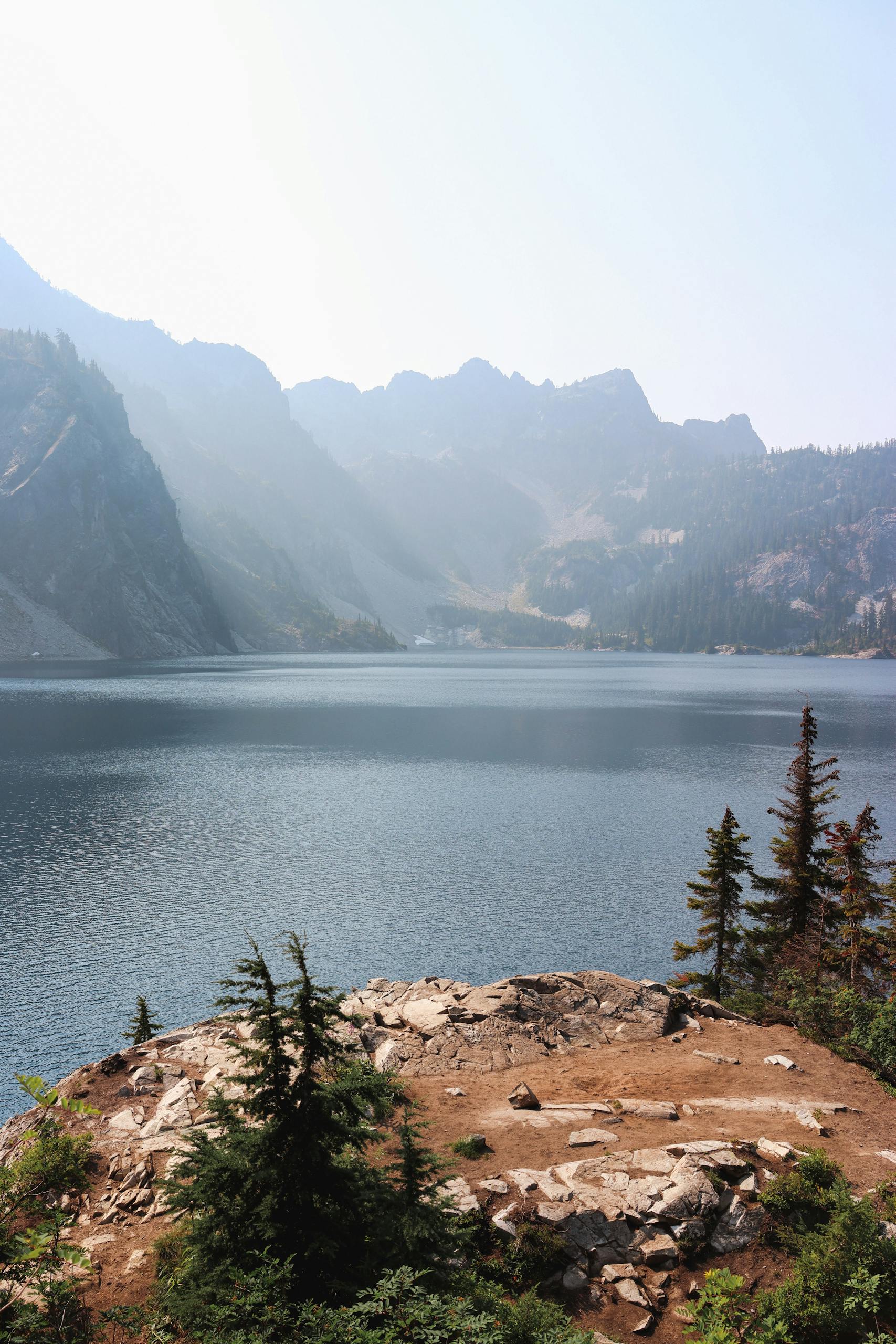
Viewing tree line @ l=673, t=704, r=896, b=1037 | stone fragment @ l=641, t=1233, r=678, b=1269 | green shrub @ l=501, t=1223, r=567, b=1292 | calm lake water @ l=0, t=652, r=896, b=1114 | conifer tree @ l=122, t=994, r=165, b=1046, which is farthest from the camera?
calm lake water @ l=0, t=652, r=896, b=1114

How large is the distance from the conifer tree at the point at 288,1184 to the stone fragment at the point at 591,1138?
7951 mm

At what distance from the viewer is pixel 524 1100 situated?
2058 centimetres

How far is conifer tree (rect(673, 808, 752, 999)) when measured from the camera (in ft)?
111

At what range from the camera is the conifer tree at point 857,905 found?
2816cm

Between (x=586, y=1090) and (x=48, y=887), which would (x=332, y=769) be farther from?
(x=586, y=1090)

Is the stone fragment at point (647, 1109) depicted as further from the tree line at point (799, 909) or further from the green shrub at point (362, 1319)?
the tree line at point (799, 909)

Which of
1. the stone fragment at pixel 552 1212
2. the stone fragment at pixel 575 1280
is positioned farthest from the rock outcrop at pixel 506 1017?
the stone fragment at pixel 575 1280

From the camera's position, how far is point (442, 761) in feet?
287

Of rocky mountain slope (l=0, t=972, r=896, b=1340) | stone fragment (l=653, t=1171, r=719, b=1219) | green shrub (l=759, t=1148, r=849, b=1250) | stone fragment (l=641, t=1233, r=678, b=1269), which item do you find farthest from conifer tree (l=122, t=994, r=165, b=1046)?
green shrub (l=759, t=1148, r=849, b=1250)

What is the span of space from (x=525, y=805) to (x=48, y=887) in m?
40.1

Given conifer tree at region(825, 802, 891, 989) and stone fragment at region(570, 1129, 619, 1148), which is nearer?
stone fragment at region(570, 1129, 619, 1148)

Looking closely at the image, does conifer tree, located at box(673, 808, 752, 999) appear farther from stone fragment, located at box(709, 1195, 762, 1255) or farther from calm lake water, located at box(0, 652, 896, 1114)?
stone fragment, located at box(709, 1195, 762, 1255)

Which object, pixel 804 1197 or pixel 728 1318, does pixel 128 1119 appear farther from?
pixel 804 1197

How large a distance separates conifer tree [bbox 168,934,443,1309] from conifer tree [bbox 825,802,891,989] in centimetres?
2326
